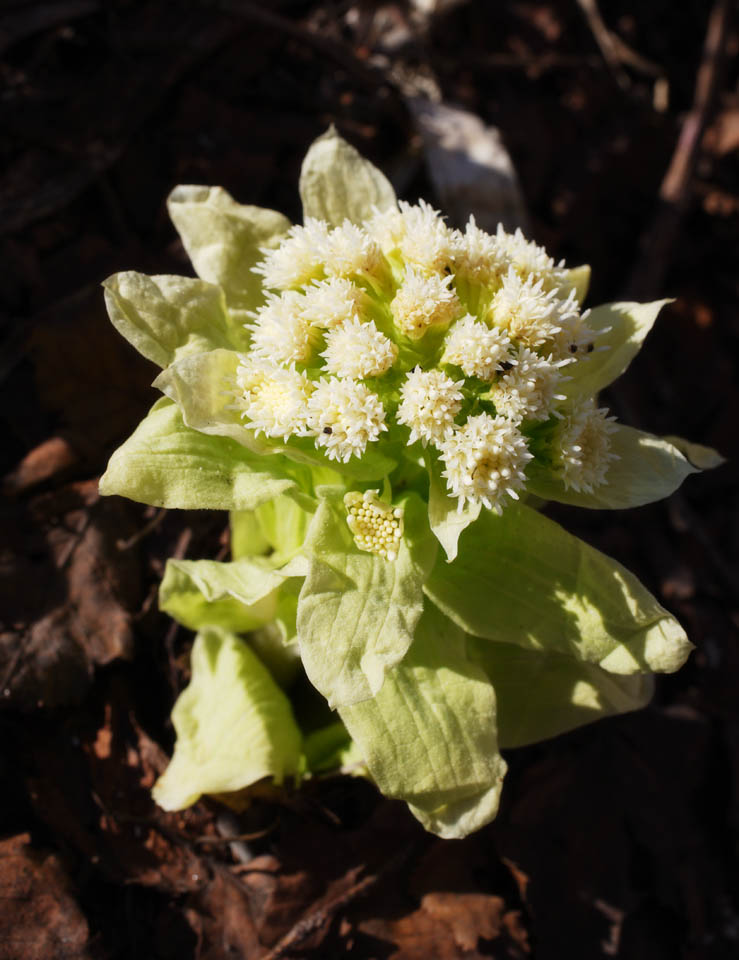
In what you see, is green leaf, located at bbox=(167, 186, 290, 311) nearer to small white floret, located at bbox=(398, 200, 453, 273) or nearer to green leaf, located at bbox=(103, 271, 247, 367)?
green leaf, located at bbox=(103, 271, 247, 367)

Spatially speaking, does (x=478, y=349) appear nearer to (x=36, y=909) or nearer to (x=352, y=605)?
(x=352, y=605)

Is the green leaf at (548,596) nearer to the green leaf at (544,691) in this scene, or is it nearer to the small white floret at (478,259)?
the green leaf at (544,691)

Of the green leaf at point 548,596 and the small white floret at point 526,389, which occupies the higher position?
the small white floret at point 526,389

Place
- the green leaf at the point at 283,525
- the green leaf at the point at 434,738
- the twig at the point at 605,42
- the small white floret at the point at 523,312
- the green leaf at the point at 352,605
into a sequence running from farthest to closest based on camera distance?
the twig at the point at 605,42
the green leaf at the point at 283,525
the green leaf at the point at 434,738
the small white floret at the point at 523,312
the green leaf at the point at 352,605

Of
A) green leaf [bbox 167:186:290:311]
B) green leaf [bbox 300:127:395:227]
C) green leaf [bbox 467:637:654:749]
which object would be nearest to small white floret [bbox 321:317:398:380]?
green leaf [bbox 167:186:290:311]

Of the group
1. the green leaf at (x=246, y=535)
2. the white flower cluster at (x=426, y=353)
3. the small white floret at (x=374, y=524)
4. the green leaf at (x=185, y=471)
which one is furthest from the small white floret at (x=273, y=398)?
the green leaf at (x=246, y=535)

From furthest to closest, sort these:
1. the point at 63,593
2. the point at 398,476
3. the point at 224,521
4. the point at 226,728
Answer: the point at 224,521 → the point at 63,593 → the point at 226,728 → the point at 398,476

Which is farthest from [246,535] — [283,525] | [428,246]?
[428,246]
